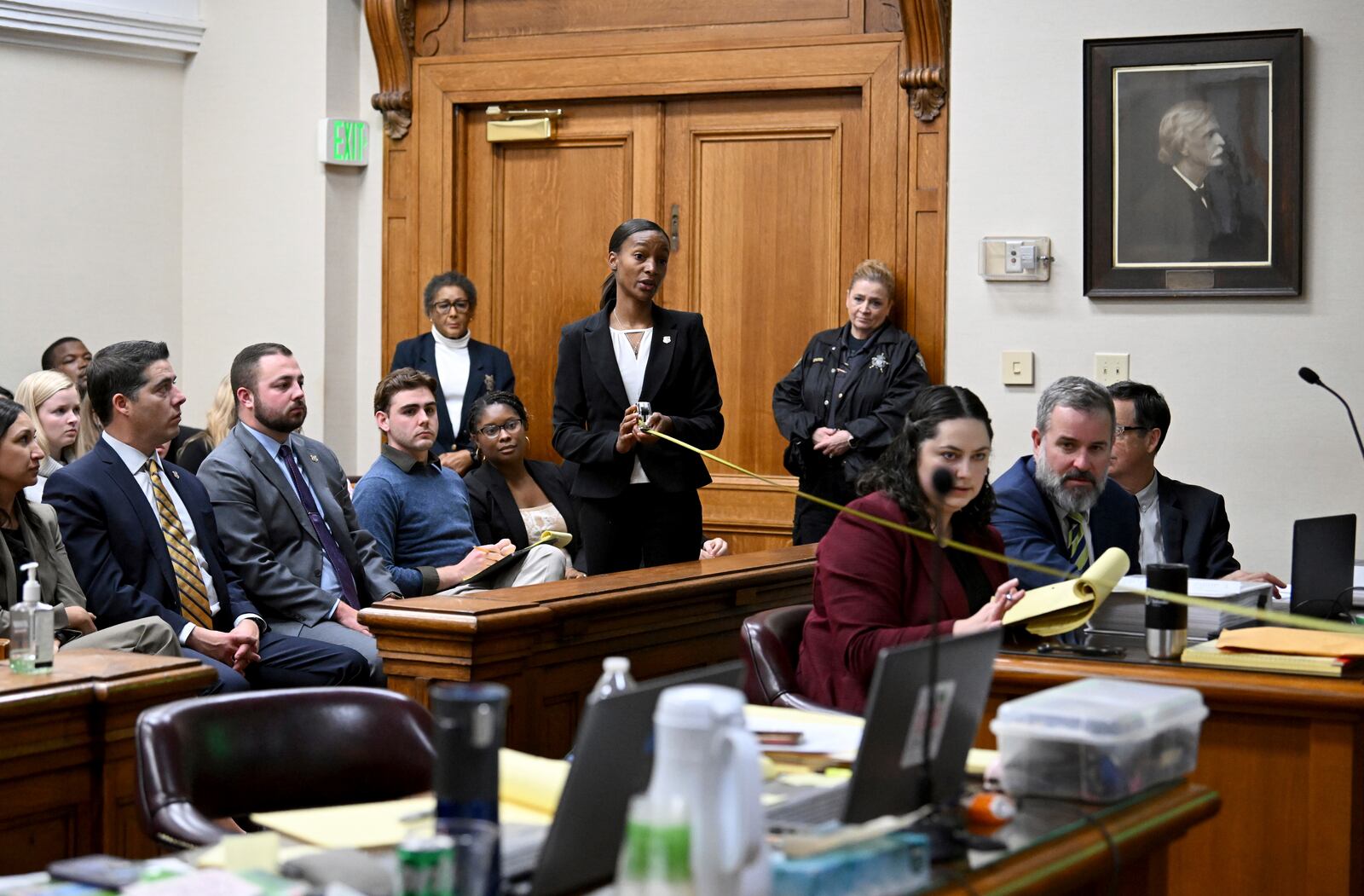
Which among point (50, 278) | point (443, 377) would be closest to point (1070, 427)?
point (443, 377)

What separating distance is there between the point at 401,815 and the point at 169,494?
236cm

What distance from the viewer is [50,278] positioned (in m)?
6.64

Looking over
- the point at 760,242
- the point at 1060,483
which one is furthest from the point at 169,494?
the point at 760,242

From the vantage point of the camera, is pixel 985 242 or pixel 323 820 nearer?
pixel 323 820

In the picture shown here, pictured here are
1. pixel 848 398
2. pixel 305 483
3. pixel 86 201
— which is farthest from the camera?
pixel 86 201

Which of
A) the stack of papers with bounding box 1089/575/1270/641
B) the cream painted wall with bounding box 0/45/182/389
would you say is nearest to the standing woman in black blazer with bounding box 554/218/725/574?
the stack of papers with bounding box 1089/575/1270/641

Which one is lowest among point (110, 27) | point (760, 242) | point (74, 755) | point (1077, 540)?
point (74, 755)

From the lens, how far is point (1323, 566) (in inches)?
137

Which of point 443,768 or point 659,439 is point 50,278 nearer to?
point 659,439

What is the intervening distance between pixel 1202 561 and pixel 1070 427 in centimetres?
89

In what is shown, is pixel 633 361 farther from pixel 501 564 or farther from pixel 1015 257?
pixel 1015 257

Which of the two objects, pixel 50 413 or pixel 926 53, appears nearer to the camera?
pixel 50 413

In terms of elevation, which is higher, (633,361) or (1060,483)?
(633,361)

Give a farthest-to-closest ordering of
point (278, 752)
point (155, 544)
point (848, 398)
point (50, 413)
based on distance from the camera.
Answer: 1. point (848, 398)
2. point (50, 413)
3. point (155, 544)
4. point (278, 752)
